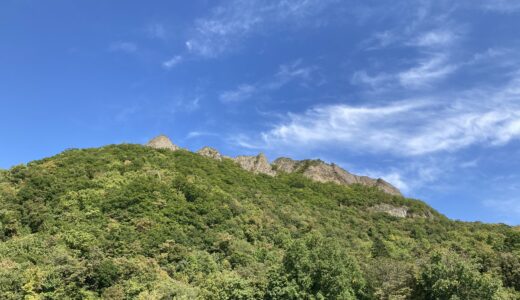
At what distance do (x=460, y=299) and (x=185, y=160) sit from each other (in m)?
71.3

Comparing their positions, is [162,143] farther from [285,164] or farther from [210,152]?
[285,164]

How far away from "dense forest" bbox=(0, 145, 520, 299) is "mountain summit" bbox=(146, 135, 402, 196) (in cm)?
1069

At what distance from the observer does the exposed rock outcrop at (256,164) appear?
5162 inches

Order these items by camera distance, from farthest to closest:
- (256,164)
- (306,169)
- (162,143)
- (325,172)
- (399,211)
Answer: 1. (325,172)
2. (306,169)
3. (256,164)
4. (399,211)
5. (162,143)

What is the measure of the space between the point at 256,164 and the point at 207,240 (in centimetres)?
6050

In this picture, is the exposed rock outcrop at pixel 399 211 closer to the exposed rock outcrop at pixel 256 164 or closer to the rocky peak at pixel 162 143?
the exposed rock outcrop at pixel 256 164

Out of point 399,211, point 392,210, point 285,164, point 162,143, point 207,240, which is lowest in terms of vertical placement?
point 207,240

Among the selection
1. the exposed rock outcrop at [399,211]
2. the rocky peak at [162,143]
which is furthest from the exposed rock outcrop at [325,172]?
the rocky peak at [162,143]

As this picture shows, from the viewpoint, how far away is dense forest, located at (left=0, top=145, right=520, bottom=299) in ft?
161

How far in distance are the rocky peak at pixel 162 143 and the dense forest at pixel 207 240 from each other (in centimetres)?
872

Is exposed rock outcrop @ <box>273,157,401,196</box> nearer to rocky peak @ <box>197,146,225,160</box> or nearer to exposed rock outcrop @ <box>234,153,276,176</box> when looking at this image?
exposed rock outcrop @ <box>234,153,276,176</box>

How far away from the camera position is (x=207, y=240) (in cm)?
7350

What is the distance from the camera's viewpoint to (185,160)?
348 ft

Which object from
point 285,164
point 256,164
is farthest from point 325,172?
point 256,164
